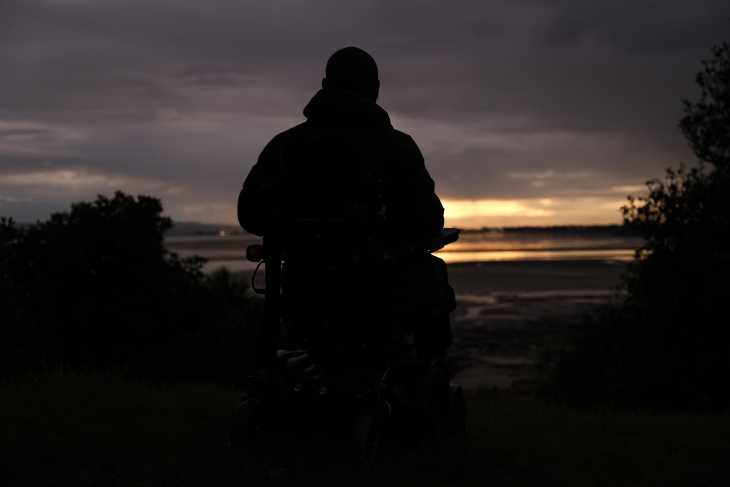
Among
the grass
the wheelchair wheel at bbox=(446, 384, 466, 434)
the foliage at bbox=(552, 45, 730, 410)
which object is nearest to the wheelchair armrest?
the wheelchair wheel at bbox=(446, 384, 466, 434)

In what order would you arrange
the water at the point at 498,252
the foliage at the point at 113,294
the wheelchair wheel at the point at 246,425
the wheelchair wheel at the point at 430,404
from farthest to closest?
1. the water at the point at 498,252
2. the foliage at the point at 113,294
3. the wheelchair wheel at the point at 430,404
4. the wheelchair wheel at the point at 246,425

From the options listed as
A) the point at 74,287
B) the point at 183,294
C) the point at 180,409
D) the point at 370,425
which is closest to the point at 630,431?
the point at 370,425

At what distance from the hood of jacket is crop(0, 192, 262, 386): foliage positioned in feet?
20.5

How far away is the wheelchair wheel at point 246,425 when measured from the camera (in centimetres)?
365

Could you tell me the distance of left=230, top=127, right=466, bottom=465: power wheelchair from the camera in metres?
3.40

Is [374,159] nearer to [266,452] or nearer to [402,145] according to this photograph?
[402,145]

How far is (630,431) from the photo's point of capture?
17.9 ft

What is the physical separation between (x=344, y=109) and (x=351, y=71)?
13.6 inches

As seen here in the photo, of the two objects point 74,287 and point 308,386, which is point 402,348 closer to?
point 308,386

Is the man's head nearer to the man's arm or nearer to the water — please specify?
the man's arm

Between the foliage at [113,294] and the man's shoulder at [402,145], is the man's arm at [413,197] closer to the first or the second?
the man's shoulder at [402,145]

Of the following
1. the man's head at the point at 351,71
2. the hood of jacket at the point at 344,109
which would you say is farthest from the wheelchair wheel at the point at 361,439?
the man's head at the point at 351,71

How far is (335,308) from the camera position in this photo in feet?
11.7

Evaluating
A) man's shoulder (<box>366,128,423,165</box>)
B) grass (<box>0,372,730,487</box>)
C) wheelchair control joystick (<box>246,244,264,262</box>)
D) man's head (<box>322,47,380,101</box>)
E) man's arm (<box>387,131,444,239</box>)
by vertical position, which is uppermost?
man's head (<box>322,47,380,101</box>)
